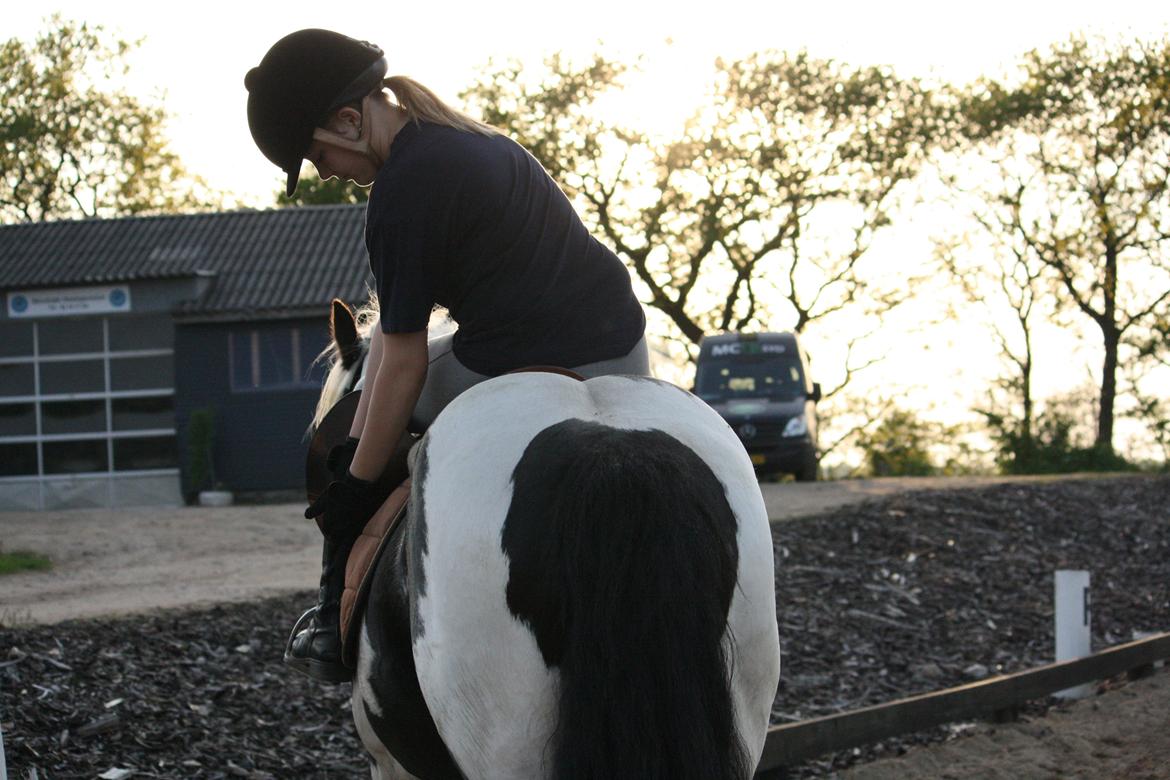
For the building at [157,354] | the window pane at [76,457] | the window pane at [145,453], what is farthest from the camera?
the window pane at [76,457]

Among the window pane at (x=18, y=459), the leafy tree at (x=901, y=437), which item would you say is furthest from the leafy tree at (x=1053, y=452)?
the window pane at (x=18, y=459)

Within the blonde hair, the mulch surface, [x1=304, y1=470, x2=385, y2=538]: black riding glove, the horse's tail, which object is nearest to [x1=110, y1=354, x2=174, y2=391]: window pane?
the mulch surface

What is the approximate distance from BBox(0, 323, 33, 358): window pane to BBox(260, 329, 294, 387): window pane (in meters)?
4.73

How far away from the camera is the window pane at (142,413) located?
2408 cm

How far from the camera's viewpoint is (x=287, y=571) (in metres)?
11.9

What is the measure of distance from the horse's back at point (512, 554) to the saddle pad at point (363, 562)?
1.24ft

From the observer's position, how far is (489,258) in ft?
10.2

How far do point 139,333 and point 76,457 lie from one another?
2595 millimetres

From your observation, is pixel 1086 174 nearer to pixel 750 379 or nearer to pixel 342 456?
pixel 750 379

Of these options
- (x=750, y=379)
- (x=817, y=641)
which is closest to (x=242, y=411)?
(x=750, y=379)

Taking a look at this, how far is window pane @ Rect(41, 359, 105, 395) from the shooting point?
24.3m

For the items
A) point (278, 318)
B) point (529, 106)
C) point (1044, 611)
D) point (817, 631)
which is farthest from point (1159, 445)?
point (817, 631)

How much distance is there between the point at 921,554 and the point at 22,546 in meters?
9.39

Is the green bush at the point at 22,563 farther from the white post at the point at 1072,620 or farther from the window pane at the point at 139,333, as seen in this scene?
the window pane at the point at 139,333
